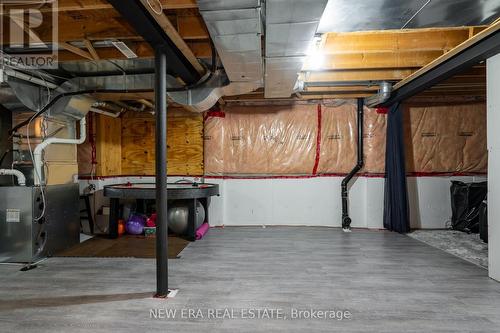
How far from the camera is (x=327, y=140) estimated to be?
5098 mm

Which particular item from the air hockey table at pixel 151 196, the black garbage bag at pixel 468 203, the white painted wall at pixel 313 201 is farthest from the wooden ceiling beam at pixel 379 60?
the black garbage bag at pixel 468 203

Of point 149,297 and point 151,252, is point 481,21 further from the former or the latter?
point 151,252

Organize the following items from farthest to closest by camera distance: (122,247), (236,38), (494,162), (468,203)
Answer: (468,203) → (122,247) → (494,162) → (236,38)

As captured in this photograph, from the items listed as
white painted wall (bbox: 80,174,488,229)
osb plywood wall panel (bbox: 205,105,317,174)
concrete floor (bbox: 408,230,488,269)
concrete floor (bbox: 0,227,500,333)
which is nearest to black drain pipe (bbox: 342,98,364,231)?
white painted wall (bbox: 80,174,488,229)

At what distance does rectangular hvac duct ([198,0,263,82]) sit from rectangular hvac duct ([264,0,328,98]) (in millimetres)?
93

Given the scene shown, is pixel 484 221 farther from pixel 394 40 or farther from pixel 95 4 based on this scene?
pixel 95 4

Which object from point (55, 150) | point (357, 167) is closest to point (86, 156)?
point (55, 150)

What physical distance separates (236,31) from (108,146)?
383 cm

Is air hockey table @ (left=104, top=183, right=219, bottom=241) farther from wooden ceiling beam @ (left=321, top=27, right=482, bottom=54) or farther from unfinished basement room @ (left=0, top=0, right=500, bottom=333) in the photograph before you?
wooden ceiling beam @ (left=321, top=27, right=482, bottom=54)

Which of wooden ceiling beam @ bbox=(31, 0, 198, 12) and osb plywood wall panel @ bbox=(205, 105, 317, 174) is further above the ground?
wooden ceiling beam @ bbox=(31, 0, 198, 12)

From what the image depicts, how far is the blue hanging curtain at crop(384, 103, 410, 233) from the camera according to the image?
14.8ft

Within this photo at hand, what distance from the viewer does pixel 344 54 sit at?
10.7ft

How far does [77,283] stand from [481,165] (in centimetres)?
592

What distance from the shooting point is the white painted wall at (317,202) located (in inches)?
195
